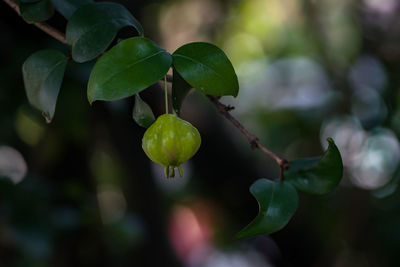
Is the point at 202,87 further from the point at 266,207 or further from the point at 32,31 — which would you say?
the point at 32,31

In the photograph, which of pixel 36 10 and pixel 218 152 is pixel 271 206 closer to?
pixel 36 10

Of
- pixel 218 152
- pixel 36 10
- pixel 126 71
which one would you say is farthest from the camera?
pixel 218 152

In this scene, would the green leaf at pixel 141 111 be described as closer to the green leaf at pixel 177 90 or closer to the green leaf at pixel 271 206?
the green leaf at pixel 177 90

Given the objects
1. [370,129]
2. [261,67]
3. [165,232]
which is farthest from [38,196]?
[261,67]

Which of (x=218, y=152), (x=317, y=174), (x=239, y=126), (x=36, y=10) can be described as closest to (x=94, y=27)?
A: (x=36, y=10)

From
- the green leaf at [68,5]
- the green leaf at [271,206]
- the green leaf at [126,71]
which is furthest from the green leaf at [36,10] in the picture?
the green leaf at [271,206]

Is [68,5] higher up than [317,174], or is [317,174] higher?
[68,5]

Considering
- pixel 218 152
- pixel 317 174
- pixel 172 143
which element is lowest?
pixel 218 152
